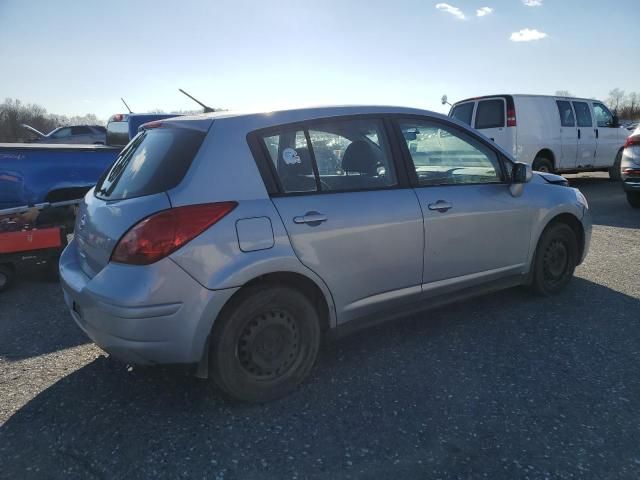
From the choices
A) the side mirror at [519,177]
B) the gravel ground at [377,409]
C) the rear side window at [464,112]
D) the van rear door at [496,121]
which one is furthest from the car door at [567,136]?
the side mirror at [519,177]

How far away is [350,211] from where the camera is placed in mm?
3039

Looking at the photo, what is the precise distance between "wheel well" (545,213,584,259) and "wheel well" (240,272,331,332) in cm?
239

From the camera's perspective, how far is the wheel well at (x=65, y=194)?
604 centimetres

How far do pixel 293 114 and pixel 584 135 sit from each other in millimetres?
10553

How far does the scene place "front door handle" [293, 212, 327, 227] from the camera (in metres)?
2.85

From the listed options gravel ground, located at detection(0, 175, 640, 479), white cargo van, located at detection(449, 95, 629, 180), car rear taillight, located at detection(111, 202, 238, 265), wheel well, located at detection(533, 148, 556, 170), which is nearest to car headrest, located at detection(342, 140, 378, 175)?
car rear taillight, located at detection(111, 202, 238, 265)

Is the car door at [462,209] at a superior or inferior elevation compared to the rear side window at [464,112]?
inferior

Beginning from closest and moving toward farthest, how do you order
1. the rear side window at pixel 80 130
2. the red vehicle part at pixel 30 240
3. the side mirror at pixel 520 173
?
the side mirror at pixel 520 173, the red vehicle part at pixel 30 240, the rear side window at pixel 80 130

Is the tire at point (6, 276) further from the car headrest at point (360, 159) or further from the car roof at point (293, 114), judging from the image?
the car headrest at point (360, 159)

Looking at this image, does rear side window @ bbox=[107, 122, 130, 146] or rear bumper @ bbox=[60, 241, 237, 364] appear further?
rear side window @ bbox=[107, 122, 130, 146]

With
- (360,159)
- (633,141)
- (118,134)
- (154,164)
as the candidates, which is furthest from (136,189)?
(633,141)

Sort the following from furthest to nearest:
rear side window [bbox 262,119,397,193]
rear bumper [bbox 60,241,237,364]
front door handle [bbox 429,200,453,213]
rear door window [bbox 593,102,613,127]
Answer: rear door window [bbox 593,102,613,127] → front door handle [bbox 429,200,453,213] → rear side window [bbox 262,119,397,193] → rear bumper [bbox 60,241,237,364]

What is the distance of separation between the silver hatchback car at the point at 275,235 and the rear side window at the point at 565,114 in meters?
8.21

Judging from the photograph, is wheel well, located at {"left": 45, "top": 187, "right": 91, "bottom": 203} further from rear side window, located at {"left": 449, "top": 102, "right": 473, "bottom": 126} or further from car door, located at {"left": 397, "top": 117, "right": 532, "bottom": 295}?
rear side window, located at {"left": 449, "top": 102, "right": 473, "bottom": 126}
